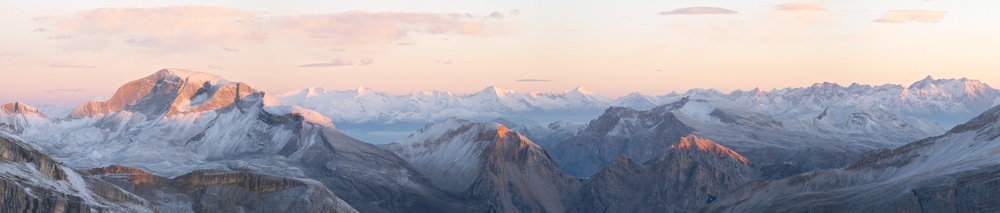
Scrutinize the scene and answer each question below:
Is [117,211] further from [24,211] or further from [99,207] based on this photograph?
[24,211]

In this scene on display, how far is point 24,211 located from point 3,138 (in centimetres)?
1679

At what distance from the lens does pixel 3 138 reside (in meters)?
195

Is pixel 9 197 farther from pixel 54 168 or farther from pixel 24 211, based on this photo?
pixel 54 168

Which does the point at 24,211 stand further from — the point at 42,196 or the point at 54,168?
the point at 54,168

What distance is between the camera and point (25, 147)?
198m

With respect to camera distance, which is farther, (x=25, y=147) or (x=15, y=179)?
(x=25, y=147)

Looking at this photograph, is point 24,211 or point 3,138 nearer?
point 24,211

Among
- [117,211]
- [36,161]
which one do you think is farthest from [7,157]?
[117,211]

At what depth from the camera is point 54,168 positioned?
655 ft

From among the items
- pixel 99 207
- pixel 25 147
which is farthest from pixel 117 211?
pixel 25 147

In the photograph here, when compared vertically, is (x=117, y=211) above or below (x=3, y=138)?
below

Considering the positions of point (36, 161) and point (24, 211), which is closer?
point (24, 211)

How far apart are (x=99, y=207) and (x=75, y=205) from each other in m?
5.61

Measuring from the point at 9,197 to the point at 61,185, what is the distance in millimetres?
13782
